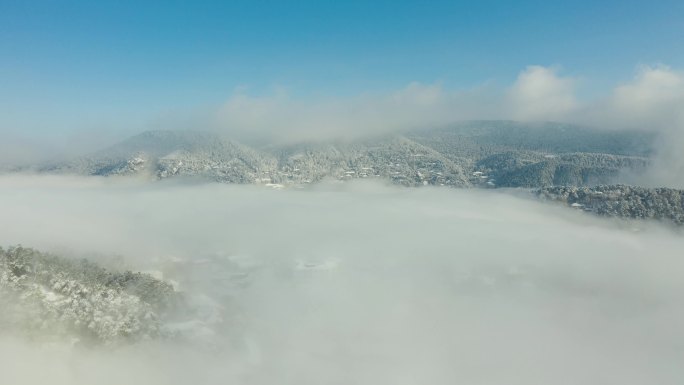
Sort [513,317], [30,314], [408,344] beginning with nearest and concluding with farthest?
[30,314] < [408,344] < [513,317]

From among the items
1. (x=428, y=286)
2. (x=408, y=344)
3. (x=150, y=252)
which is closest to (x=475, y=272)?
(x=428, y=286)

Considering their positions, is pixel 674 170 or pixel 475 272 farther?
pixel 674 170

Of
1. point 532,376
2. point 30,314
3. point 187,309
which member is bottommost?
point 532,376

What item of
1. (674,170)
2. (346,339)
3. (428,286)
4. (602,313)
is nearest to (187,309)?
(346,339)

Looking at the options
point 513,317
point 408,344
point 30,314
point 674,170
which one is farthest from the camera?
point 674,170

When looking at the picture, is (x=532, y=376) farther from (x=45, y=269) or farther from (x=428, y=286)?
(x=45, y=269)

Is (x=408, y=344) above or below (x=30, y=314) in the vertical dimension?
below
